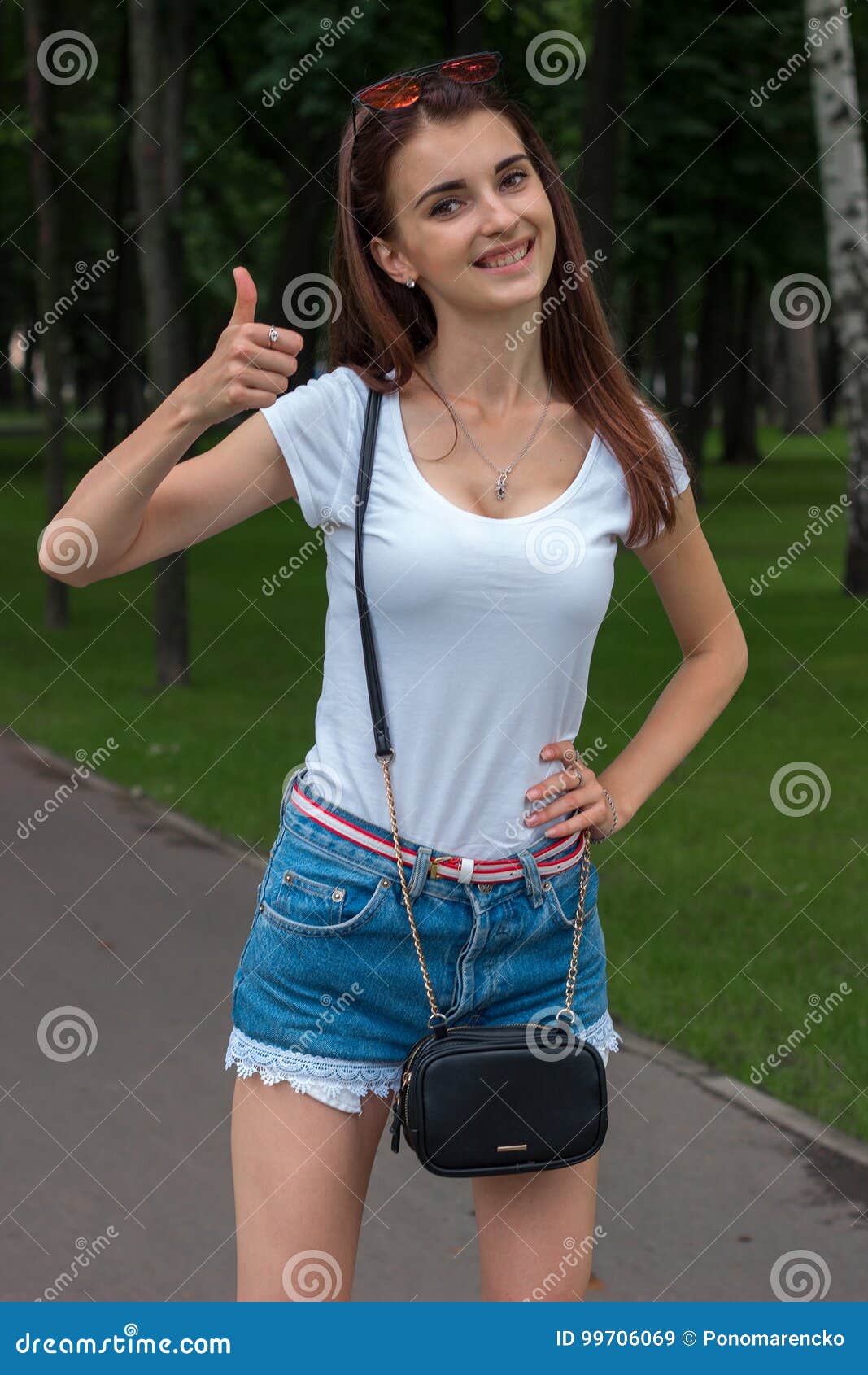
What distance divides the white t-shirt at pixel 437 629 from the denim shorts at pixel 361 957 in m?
0.06

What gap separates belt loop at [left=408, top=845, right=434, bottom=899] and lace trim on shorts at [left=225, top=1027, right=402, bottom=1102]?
25cm

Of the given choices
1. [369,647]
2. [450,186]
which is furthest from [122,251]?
[369,647]

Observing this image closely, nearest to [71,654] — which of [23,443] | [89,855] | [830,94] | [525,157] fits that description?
[89,855]

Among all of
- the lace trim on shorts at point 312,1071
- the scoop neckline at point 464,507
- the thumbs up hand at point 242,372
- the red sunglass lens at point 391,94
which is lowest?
the lace trim on shorts at point 312,1071

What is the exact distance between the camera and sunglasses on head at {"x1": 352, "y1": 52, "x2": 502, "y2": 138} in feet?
8.47

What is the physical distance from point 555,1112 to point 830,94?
1372 cm

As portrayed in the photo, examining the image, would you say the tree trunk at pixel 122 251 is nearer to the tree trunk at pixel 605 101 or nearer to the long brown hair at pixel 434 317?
the tree trunk at pixel 605 101

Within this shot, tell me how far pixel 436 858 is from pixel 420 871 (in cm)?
3

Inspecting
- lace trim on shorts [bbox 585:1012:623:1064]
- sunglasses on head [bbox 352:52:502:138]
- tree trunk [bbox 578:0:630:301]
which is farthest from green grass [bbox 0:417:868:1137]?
tree trunk [bbox 578:0:630:301]

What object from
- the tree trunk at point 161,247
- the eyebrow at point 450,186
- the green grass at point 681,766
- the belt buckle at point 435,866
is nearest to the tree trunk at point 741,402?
the green grass at point 681,766

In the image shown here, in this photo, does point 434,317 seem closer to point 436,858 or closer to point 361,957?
point 436,858

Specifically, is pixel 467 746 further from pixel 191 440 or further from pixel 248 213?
pixel 248 213

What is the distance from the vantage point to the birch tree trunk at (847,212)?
48.0 feet

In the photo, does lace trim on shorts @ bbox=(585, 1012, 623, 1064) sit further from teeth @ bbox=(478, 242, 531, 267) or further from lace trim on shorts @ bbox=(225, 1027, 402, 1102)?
teeth @ bbox=(478, 242, 531, 267)
